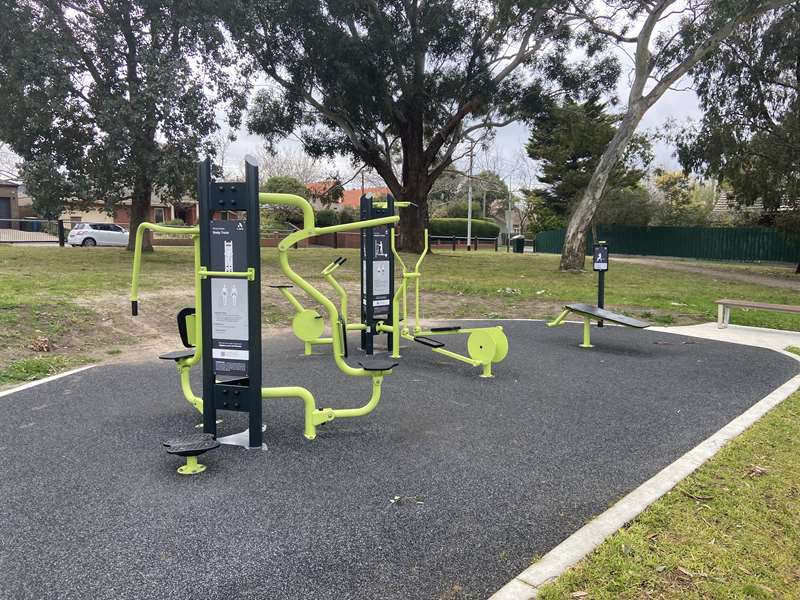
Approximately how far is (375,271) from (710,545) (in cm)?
459

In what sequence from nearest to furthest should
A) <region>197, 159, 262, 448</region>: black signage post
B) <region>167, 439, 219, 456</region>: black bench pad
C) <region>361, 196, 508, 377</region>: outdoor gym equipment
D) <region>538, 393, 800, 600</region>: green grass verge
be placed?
<region>538, 393, 800, 600</region>: green grass verge, <region>167, 439, 219, 456</region>: black bench pad, <region>197, 159, 262, 448</region>: black signage post, <region>361, 196, 508, 377</region>: outdoor gym equipment

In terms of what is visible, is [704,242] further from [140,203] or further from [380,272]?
[380,272]

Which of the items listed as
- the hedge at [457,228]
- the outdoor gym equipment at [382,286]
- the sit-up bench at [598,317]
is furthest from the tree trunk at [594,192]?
the hedge at [457,228]

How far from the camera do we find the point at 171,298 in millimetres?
9820

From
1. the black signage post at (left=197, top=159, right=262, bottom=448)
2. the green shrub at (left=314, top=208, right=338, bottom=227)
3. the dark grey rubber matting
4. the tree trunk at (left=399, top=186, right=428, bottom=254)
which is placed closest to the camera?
the dark grey rubber matting

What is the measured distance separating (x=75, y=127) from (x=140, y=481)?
16647 millimetres

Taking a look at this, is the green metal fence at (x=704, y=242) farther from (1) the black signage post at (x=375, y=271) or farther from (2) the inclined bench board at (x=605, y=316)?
(1) the black signage post at (x=375, y=271)

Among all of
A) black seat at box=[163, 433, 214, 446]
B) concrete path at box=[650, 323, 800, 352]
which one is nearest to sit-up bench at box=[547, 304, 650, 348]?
concrete path at box=[650, 323, 800, 352]

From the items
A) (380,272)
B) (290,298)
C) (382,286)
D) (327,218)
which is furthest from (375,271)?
(327,218)

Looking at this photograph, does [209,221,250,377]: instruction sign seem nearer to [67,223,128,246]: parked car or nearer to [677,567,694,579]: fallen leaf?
[677,567,694,579]: fallen leaf

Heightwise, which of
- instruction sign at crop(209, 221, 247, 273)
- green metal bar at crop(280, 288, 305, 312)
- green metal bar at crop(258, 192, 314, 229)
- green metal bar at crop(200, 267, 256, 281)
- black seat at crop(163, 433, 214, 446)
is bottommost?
black seat at crop(163, 433, 214, 446)

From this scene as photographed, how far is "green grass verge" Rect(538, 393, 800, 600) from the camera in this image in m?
2.27

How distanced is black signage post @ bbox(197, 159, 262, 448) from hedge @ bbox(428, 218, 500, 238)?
3669 cm

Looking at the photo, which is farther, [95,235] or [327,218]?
[327,218]
